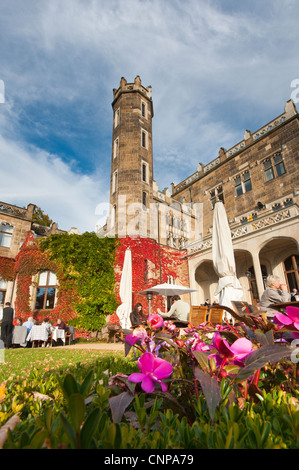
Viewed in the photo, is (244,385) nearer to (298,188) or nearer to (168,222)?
(298,188)

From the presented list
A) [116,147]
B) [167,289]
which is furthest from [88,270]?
Result: [116,147]

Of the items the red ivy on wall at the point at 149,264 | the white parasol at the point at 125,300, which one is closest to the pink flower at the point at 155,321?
the white parasol at the point at 125,300

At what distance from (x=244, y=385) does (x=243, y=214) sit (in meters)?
19.6

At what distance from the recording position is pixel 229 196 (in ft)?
68.0

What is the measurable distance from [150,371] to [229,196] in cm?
2129

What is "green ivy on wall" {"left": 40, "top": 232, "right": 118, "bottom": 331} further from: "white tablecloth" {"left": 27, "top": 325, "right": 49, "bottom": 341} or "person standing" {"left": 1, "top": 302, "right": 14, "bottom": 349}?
"person standing" {"left": 1, "top": 302, "right": 14, "bottom": 349}

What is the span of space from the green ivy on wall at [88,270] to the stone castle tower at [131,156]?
2.56 metres

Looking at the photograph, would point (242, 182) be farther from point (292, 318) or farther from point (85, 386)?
point (85, 386)

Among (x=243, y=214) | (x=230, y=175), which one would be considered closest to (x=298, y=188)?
(x=243, y=214)

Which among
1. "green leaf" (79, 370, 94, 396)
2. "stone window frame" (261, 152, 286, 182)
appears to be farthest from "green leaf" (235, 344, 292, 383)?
"stone window frame" (261, 152, 286, 182)

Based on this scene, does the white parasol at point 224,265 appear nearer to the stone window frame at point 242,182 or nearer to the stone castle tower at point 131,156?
the stone castle tower at point 131,156

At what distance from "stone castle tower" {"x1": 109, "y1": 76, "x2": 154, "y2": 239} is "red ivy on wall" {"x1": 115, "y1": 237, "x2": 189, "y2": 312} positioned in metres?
1.50

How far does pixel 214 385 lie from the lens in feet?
2.43

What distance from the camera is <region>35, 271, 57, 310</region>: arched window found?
15023 millimetres
